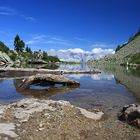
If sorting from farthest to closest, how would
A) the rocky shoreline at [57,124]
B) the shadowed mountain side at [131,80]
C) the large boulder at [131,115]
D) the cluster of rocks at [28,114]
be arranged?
1. the shadowed mountain side at [131,80]
2. the large boulder at [131,115]
3. the cluster of rocks at [28,114]
4. the rocky shoreline at [57,124]

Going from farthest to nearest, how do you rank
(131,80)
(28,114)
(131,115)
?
(131,80)
(131,115)
(28,114)

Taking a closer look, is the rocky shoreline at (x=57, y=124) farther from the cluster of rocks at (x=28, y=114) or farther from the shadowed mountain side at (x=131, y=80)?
the shadowed mountain side at (x=131, y=80)

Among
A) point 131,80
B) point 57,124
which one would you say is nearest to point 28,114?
point 57,124

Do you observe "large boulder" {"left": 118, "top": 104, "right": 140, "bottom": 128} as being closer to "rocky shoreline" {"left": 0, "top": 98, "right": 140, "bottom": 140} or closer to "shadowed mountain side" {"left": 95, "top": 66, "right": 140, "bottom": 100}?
"rocky shoreline" {"left": 0, "top": 98, "right": 140, "bottom": 140}

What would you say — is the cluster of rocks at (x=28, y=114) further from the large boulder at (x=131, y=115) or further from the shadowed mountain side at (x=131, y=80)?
the shadowed mountain side at (x=131, y=80)

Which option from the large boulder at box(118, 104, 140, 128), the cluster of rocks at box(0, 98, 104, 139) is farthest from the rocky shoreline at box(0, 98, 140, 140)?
the large boulder at box(118, 104, 140, 128)

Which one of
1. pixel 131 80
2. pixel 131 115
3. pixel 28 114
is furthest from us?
pixel 131 80

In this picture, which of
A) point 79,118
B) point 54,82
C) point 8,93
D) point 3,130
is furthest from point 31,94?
point 3,130

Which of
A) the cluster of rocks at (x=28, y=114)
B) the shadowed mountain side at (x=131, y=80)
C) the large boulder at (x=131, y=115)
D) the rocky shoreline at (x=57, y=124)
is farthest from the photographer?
the shadowed mountain side at (x=131, y=80)

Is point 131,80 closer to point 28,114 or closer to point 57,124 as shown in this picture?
point 28,114

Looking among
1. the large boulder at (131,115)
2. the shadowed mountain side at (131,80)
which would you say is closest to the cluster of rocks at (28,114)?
the large boulder at (131,115)

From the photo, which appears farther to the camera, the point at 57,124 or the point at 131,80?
the point at 131,80

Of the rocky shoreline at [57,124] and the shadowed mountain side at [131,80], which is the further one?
the shadowed mountain side at [131,80]

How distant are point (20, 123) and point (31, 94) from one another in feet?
43.5
